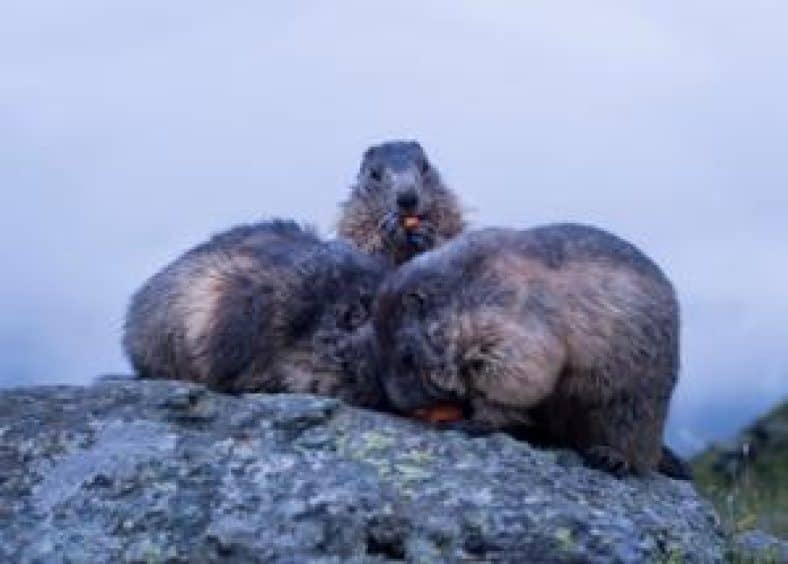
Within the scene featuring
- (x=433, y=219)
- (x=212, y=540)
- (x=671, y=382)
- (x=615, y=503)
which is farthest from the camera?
(x=433, y=219)

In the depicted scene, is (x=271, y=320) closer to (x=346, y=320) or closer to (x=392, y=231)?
(x=346, y=320)

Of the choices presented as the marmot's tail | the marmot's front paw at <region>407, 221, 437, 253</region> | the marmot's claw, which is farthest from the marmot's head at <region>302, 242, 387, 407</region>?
the marmot's tail

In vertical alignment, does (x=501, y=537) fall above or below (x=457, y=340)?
below

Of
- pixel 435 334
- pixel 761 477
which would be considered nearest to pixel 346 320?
pixel 435 334

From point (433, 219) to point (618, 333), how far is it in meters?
2.81

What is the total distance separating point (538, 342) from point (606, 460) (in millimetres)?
723

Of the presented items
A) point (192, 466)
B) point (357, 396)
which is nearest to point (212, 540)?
point (192, 466)

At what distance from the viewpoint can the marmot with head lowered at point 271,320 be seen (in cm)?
1019

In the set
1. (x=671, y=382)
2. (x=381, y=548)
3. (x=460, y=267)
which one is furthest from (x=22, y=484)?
(x=671, y=382)

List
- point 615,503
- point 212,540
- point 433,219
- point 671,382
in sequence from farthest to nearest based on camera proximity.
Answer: point 433,219, point 671,382, point 615,503, point 212,540

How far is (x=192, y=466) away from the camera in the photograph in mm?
8977

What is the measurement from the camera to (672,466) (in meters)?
11.0

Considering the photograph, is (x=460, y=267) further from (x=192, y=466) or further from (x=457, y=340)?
(x=192, y=466)

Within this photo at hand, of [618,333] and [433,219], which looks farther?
[433,219]
